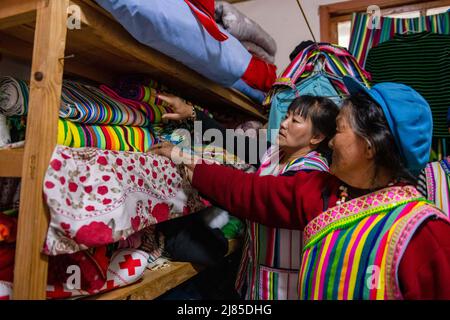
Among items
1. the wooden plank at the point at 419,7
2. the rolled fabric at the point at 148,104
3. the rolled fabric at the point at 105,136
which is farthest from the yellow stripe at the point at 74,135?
the wooden plank at the point at 419,7

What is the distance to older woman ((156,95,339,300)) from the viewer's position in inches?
36.6

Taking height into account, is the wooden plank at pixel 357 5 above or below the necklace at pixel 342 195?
above

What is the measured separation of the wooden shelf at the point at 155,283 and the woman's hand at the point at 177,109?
45cm

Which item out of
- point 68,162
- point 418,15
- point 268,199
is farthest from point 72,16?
point 418,15

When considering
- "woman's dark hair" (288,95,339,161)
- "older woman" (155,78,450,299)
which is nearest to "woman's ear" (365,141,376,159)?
"older woman" (155,78,450,299)

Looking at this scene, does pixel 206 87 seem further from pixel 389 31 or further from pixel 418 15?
pixel 418 15

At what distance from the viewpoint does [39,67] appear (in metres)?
0.60

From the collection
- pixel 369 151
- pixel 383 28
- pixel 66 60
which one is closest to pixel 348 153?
pixel 369 151

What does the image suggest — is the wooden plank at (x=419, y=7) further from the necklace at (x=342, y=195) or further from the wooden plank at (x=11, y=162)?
the wooden plank at (x=11, y=162)

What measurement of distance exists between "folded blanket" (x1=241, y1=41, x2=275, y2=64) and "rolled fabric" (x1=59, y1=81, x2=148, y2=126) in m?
0.72

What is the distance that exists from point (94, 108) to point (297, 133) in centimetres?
61

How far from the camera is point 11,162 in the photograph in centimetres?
63

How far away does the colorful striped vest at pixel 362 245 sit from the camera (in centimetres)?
64

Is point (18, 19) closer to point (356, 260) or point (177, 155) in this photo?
point (177, 155)
